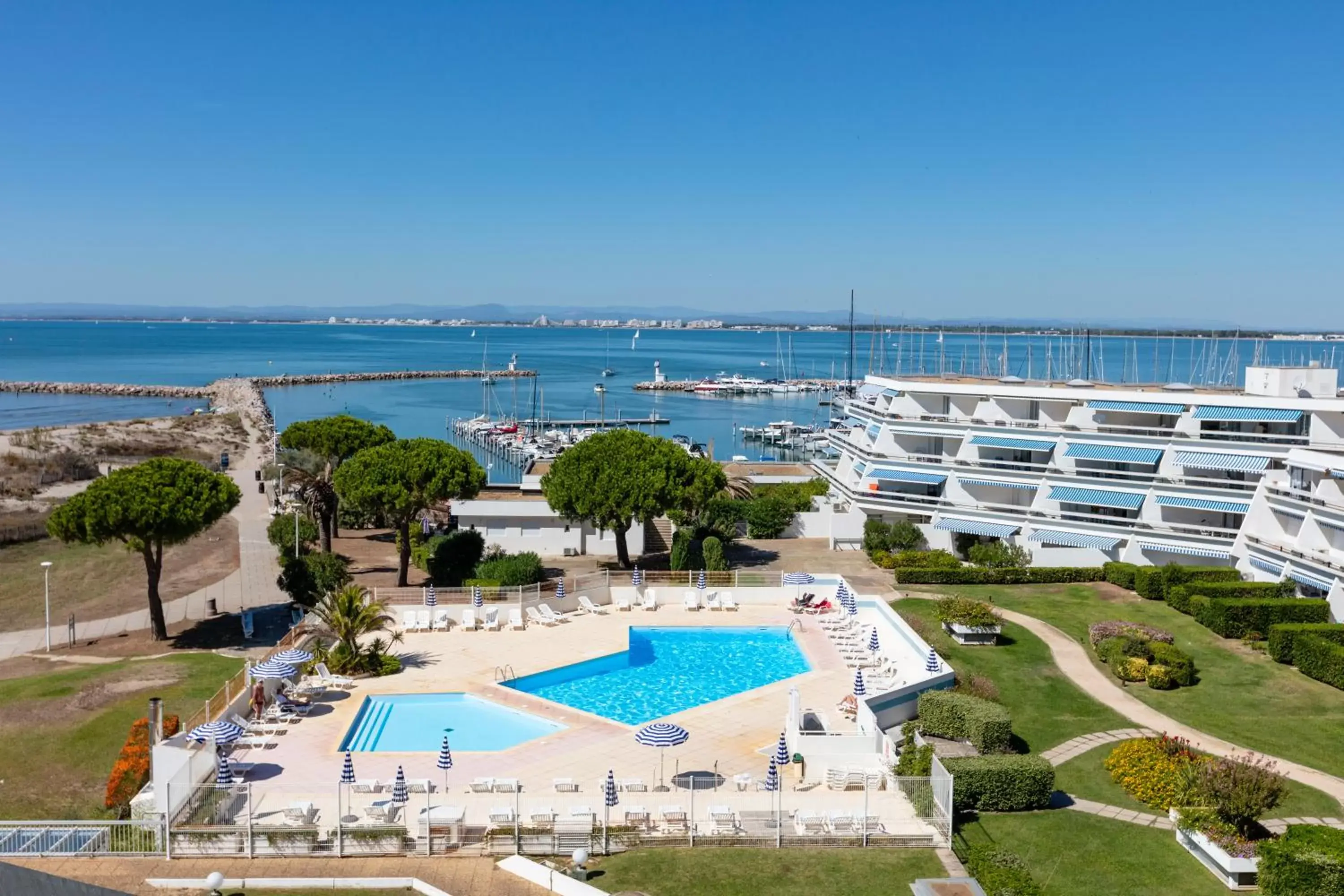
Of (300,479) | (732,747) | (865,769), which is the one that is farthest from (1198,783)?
(300,479)

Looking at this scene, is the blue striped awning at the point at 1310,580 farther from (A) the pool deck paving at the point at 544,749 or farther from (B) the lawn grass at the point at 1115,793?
(A) the pool deck paving at the point at 544,749

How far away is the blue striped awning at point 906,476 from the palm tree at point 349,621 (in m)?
28.0

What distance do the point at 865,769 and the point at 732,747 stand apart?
3769 millimetres

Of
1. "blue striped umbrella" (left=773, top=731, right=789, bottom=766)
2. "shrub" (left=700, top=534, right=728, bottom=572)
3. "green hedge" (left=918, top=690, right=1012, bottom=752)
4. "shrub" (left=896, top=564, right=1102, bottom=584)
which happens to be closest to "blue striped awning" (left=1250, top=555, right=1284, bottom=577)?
"shrub" (left=896, top=564, right=1102, bottom=584)

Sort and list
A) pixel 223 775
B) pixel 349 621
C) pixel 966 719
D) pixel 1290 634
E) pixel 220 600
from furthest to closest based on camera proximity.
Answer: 1. pixel 220 600
2. pixel 1290 634
3. pixel 349 621
4. pixel 966 719
5. pixel 223 775

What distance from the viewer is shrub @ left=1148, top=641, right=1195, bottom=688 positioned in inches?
1227

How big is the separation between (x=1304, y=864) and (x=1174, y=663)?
48.0 feet

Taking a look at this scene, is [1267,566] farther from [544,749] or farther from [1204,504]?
[544,749]

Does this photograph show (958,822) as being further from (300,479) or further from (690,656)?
(300,479)

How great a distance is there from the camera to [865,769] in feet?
76.6

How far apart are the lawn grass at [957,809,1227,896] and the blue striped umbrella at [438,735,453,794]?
32.9 ft

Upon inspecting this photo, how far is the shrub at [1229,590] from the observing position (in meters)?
37.8

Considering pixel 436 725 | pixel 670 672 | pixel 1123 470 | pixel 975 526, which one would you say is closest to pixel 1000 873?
pixel 436 725

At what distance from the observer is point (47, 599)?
3541cm
